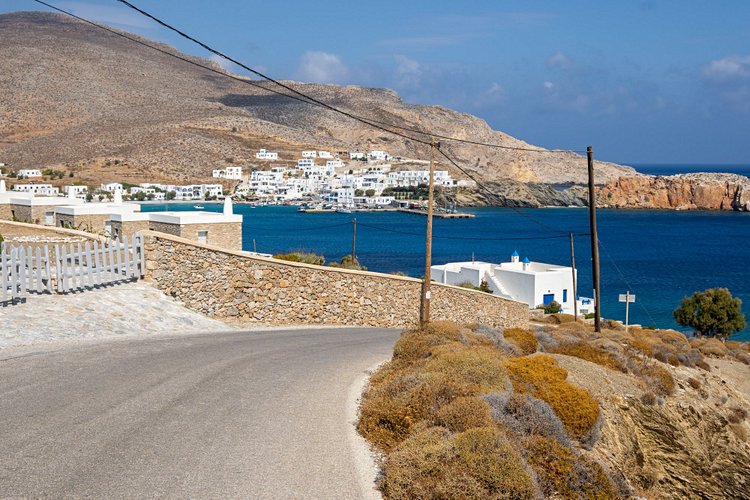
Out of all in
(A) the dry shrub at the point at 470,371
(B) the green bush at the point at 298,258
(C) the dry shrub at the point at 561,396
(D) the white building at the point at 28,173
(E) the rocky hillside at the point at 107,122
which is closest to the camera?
(A) the dry shrub at the point at 470,371

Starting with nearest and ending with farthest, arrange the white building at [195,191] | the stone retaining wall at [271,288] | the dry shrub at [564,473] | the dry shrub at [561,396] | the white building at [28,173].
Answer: the dry shrub at [564,473] → the dry shrub at [561,396] → the stone retaining wall at [271,288] → the white building at [28,173] → the white building at [195,191]

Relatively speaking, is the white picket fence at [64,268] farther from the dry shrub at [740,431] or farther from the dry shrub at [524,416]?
the dry shrub at [740,431]

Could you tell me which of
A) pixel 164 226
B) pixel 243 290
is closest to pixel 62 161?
pixel 164 226

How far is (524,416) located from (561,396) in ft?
5.64

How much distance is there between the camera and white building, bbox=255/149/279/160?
186 meters

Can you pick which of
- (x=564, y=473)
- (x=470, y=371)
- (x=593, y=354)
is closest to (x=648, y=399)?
(x=593, y=354)

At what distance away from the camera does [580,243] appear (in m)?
134

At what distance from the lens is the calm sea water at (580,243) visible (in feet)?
265

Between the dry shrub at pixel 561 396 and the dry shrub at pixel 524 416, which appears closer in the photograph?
the dry shrub at pixel 524 416

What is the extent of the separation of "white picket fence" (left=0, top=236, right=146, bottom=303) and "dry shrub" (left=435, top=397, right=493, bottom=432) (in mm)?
10036

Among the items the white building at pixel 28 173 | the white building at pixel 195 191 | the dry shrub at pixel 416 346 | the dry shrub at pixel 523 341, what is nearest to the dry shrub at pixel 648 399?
the dry shrub at pixel 523 341

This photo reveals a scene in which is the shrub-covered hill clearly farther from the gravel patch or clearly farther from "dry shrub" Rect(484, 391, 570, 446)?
the gravel patch

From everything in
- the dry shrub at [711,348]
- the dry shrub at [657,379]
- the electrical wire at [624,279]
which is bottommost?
the electrical wire at [624,279]

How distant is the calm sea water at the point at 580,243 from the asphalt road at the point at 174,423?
50.4 m
